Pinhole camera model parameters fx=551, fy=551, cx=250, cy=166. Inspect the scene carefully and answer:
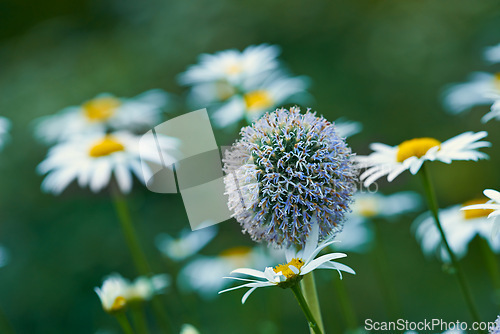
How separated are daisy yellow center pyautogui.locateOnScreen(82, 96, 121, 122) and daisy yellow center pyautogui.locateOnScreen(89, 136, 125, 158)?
58cm

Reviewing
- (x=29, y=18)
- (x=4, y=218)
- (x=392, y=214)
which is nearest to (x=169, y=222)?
(x=4, y=218)

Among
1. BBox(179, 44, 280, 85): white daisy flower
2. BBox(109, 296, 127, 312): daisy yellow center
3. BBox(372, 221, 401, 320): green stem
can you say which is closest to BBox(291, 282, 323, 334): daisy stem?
BBox(109, 296, 127, 312): daisy yellow center

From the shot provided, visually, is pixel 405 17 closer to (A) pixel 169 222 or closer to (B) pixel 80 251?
(A) pixel 169 222

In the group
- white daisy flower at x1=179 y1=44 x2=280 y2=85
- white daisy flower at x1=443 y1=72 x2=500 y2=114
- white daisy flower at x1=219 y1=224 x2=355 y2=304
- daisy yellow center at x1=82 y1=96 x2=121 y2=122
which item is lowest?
white daisy flower at x1=219 y1=224 x2=355 y2=304

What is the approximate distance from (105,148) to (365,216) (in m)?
0.91

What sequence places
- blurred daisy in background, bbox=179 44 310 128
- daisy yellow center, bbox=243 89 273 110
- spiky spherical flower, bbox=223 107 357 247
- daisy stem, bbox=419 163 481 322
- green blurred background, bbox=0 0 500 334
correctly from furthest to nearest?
1. green blurred background, bbox=0 0 500 334
2. daisy yellow center, bbox=243 89 273 110
3. blurred daisy in background, bbox=179 44 310 128
4. daisy stem, bbox=419 163 481 322
5. spiky spherical flower, bbox=223 107 357 247

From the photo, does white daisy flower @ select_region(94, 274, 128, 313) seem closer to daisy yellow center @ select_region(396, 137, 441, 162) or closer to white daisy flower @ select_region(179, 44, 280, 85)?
daisy yellow center @ select_region(396, 137, 441, 162)

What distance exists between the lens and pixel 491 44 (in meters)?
3.15

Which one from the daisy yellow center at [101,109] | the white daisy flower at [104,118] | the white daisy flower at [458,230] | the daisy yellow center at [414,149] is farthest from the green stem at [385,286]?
the daisy yellow center at [101,109]

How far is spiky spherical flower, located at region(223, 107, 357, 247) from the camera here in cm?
88

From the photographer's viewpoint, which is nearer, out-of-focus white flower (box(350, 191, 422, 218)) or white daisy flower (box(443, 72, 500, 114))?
out-of-focus white flower (box(350, 191, 422, 218))

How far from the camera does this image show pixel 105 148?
1.90 meters

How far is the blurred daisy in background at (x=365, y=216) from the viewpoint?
178cm

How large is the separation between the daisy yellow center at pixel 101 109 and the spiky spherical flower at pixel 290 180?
1686mm
